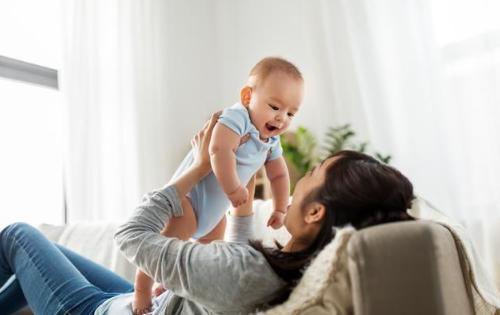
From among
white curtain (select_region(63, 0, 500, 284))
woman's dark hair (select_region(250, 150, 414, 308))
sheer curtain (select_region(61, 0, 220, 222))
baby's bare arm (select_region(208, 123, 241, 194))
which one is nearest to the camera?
woman's dark hair (select_region(250, 150, 414, 308))

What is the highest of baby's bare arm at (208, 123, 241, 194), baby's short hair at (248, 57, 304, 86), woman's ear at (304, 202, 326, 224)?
baby's short hair at (248, 57, 304, 86)

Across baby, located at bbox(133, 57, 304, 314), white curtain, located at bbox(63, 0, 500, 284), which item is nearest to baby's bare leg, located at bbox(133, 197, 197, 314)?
baby, located at bbox(133, 57, 304, 314)

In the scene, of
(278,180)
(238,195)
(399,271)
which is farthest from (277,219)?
(399,271)

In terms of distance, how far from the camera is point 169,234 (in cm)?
111

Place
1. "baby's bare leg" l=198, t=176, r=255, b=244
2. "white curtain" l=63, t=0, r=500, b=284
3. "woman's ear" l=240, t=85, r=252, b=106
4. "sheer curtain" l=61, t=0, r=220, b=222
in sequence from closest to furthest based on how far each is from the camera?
"woman's ear" l=240, t=85, r=252, b=106 < "baby's bare leg" l=198, t=176, r=255, b=244 < "white curtain" l=63, t=0, r=500, b=284 < "sheer curtain" l=61, t=0, r=220, b=222

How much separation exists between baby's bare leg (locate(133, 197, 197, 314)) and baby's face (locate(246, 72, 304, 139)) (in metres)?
0.27

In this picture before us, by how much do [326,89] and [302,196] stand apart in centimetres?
238

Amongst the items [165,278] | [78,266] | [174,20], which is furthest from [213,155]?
[174,20]

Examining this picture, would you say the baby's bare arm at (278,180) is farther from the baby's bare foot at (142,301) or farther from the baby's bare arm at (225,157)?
the baby's bare foot at (142,301)

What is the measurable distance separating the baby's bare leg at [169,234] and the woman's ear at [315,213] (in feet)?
1.10

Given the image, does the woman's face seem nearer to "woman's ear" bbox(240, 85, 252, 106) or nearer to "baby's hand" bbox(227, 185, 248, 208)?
"baby's hand" bbox(227, 185, 248, 208)

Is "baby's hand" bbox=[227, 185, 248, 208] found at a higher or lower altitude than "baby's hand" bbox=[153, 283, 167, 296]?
higher

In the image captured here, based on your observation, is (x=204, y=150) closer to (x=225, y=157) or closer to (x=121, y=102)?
(x=225, y=157)

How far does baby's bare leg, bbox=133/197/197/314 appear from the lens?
1.08 metres
